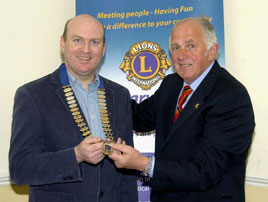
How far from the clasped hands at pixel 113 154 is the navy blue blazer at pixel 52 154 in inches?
3.6

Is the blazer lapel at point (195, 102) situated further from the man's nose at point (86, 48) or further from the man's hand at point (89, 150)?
the man's nose at point (86, 48)

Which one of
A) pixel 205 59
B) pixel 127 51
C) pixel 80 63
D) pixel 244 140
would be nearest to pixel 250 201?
pixel 244 140

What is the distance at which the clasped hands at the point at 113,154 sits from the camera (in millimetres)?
2436

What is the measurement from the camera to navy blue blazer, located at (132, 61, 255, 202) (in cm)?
267

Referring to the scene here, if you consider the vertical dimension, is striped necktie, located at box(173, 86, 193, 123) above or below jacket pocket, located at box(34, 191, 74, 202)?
above

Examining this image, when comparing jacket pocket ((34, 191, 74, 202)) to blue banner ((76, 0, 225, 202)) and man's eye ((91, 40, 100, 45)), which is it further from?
blue banner ((76, 0, 225, 202))

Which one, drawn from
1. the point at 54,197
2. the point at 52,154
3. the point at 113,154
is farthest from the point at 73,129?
the point at 54,197

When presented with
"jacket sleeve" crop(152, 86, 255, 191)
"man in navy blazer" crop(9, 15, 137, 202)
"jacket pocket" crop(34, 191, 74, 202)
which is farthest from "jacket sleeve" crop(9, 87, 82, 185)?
"jacket sleeve" crop(152, 86, 255, 191)

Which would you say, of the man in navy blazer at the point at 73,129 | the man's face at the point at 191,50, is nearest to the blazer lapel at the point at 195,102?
the man's face at the point at 191,50

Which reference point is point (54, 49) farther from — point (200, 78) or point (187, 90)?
point (200, 78)

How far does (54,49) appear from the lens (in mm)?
4176

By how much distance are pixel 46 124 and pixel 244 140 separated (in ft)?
4.84

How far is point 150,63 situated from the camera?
390 cm

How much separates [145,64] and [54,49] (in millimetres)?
1098
